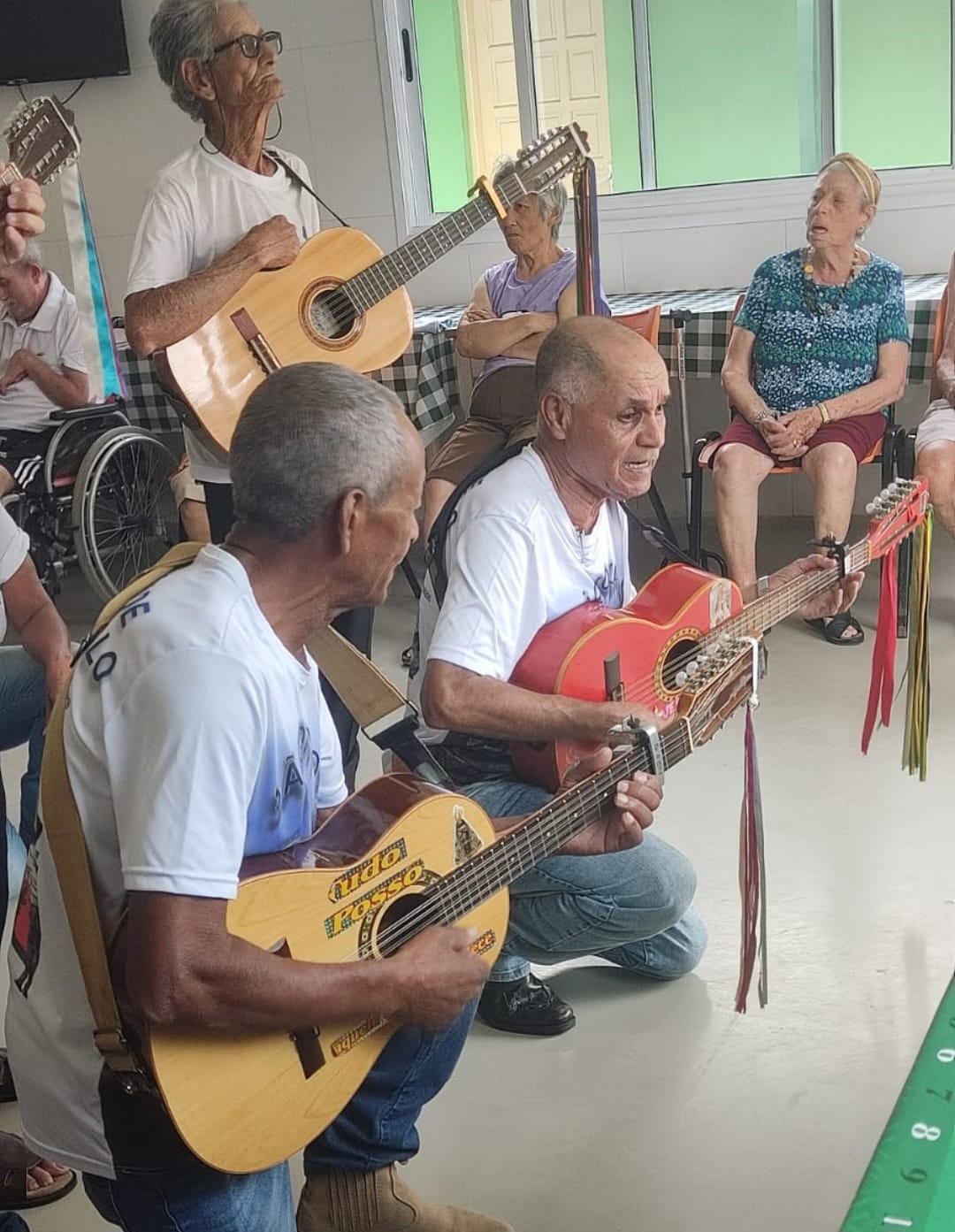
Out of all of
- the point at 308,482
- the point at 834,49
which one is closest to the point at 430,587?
the point at 308,482

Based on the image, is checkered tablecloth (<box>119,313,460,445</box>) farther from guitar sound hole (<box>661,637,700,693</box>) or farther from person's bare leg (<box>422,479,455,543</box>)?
guitar sound hole (<box>661,637,700,693</box>)

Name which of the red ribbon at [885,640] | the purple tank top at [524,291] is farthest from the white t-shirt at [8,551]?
the purple tank top at [524,291]

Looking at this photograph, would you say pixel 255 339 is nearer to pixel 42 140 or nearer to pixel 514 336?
pixel 42 140

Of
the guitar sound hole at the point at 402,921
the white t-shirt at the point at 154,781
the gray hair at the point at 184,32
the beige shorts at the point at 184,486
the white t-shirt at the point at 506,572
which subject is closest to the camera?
the white t-shirt at the point at 154,781

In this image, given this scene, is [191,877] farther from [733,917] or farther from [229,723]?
[733,917]

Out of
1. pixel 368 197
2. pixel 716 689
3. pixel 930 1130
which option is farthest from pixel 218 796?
pixel 368 197

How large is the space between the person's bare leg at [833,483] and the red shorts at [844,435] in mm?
36

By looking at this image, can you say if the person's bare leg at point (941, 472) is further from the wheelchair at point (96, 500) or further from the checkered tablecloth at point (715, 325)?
the wheelchair at point (96, 500)

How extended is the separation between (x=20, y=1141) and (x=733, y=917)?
121 cm

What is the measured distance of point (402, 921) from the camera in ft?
5.02

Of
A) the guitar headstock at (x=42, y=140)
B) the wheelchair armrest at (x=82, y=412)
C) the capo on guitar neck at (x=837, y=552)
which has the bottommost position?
the wheelchair armrest at (x=82, y=412)

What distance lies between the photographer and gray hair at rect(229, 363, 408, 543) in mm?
1368

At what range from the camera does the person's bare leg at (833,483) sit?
3820mm

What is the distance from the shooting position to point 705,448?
4098mm
